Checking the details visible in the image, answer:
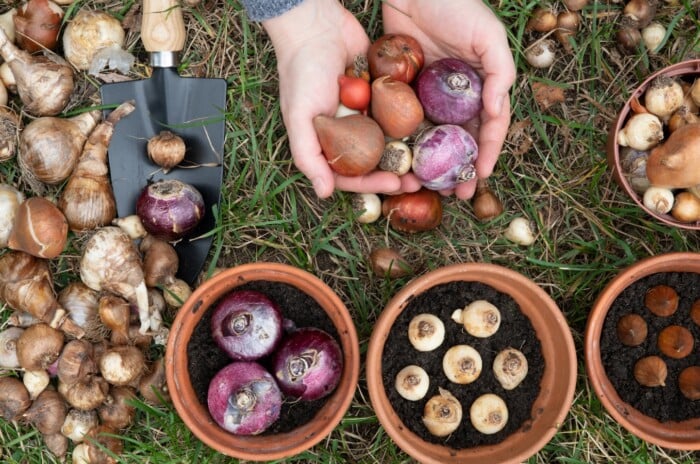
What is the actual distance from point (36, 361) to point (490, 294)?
4.58ft

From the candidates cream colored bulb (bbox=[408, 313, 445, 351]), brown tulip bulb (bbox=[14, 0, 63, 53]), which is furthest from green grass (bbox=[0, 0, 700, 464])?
cream colored bulb (bbox=[408, 313, 445, 351])

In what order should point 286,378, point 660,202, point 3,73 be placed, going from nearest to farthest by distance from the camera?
point 286,378 < point 660,202 < point 3,73

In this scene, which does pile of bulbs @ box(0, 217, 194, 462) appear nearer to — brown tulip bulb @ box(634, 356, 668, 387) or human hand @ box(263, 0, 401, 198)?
human hand @ box(263, 0, 401, 198)

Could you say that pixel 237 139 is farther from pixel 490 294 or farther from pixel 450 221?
pixel 490 294

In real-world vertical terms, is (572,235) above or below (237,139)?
below

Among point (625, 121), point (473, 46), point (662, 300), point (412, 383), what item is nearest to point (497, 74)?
point (473, 46)

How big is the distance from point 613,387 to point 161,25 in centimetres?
182

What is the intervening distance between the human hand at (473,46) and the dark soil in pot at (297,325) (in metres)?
0.49

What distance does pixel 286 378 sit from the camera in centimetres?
172

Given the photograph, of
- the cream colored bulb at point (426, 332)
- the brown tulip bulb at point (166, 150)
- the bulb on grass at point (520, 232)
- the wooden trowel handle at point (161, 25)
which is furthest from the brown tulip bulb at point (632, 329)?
the wooden trowel handle at point (161, 25)

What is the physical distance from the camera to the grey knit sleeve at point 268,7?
6.34 ft

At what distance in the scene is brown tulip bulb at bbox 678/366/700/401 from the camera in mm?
1848

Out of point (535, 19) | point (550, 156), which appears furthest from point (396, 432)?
point (535, 19)

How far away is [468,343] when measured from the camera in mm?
1865
